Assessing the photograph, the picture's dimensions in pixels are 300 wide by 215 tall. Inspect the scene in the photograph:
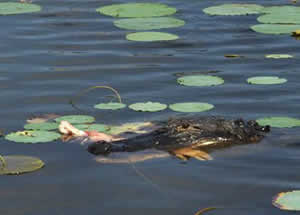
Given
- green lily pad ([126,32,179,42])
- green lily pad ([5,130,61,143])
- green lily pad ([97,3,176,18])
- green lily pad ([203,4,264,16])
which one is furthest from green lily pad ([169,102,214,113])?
green lily pad ([203,4,264,16])

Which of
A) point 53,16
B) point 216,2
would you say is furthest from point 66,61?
point 216,2

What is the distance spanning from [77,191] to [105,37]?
464 centimetres

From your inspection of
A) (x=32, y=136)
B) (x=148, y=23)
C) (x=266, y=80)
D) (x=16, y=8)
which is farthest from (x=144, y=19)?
(x=32, y=136)

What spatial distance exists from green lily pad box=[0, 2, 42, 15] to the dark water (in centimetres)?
9

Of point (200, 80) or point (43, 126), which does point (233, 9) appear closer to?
point (200, 80)

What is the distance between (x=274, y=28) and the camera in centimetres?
1130

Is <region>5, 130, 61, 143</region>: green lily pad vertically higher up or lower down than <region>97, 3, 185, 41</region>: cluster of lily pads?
lower down

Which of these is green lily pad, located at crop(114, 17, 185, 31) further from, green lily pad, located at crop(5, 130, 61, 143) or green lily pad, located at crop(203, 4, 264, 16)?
green lily pad, located at crop(5, 130, 61, 143)

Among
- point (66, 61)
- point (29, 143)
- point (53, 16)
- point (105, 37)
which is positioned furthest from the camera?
point (53, 16)

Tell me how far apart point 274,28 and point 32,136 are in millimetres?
4383

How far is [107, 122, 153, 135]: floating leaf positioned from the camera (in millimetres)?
7941

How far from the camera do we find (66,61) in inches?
409

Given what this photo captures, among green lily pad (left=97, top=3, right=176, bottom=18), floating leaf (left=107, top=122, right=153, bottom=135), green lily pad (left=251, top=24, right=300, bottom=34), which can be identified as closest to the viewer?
floating leaf (left=107, top=122, right=153, bottom=135)

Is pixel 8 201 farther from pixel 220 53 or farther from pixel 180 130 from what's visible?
pixel 220 53
